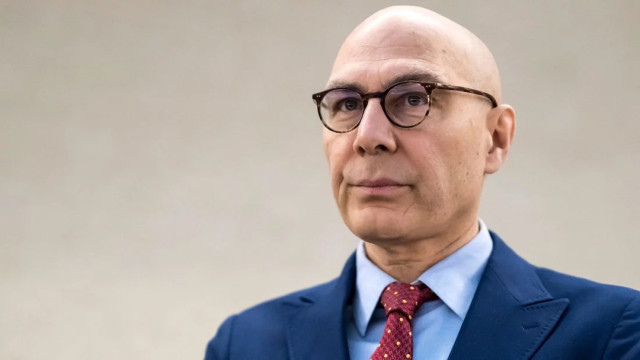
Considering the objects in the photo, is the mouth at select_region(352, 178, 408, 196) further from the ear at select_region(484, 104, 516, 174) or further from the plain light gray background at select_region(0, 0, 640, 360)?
the plain light gray background at select_region(0, 0, 640, 360)

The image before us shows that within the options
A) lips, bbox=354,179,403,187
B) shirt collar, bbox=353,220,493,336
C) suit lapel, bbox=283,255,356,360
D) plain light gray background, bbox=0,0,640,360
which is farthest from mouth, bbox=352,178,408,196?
plain light gray background, bbox=0,0,640,360

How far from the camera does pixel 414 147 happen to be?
209cm

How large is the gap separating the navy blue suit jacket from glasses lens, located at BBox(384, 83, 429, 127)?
364 mm

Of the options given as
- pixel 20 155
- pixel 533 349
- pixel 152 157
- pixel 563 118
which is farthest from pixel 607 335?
pixel 20 155

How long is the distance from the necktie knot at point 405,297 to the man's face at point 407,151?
0.11 m

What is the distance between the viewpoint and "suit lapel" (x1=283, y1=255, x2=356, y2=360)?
223cm

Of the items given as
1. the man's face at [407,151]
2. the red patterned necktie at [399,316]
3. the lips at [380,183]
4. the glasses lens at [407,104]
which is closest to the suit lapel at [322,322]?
the red patterned necktie at [399,316]

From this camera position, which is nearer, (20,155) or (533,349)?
(533,349)

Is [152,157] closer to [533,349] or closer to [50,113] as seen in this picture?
[50,113]

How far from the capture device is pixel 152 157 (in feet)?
14.4

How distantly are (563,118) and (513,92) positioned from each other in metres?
0.21

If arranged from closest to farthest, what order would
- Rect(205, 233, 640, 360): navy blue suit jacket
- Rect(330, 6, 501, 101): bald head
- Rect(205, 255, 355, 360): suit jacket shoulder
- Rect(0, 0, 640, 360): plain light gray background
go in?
Rect(205, 233, 640, 360): navy blue suit jacket
Rect(330, 6, 501, 101): bald head
Rect(205, 255, 355, 360): suit jacket shoulder
Rect(0, 0, 640, 360): plain light gray background

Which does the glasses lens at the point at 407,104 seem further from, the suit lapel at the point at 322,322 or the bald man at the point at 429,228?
the suit lapel at the point at 322,322

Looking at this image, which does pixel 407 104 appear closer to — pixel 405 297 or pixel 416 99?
pixel 416 99
